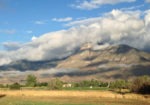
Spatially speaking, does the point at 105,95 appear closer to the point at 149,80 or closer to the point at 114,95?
the point at 114,95

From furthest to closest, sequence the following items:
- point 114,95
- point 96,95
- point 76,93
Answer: point 76,93
point 96,95
point 114,95

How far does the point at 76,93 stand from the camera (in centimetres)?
13438

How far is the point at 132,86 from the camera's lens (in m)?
136

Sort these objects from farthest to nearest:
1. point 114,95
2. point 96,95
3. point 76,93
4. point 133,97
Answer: point 76,93 → point 96,95 → point 114,95 → point 133,97

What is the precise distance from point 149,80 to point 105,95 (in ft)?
78.2

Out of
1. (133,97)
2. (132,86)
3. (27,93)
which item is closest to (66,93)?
(27,93)

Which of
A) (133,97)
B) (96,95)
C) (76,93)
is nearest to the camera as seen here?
(133,97)

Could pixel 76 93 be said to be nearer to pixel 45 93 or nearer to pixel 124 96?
pixel 45 93

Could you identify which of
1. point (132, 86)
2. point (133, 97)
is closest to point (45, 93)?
point (132, 86)

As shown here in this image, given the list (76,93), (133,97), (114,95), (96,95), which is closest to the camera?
(133,97)

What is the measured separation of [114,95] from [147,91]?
54.2 ft

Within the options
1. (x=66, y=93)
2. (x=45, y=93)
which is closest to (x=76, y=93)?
(x=66, y=93)

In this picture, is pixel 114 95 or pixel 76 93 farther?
pixel 76 93

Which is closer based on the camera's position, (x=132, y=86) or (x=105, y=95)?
(x=105, y=95)
